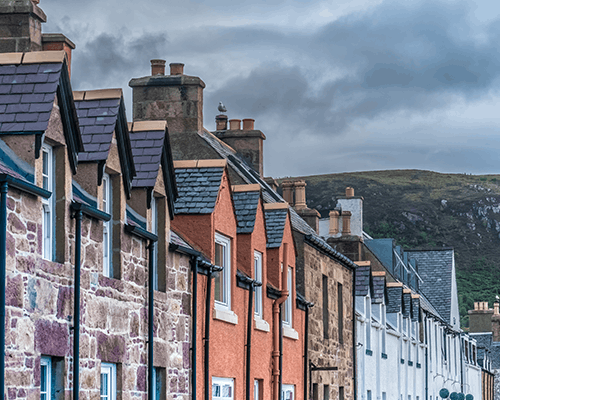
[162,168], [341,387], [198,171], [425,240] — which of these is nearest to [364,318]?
[341,387]

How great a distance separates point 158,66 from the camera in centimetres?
2158

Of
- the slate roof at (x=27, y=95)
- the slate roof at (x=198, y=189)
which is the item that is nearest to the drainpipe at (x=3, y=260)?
the slate roof at (x=27, y=95)

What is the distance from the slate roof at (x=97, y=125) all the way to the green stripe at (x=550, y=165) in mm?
7638

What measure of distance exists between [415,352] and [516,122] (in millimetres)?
34373

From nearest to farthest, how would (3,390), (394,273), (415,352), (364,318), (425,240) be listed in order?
(3,390)
(364,318)
(415,352)
(394,273)
(425,240)

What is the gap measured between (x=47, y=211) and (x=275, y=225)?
1053cm

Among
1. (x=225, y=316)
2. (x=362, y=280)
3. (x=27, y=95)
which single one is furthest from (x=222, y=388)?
(x=362, y=280)

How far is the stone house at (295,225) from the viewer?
20984 millimetres

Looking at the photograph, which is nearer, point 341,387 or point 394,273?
point 341,387

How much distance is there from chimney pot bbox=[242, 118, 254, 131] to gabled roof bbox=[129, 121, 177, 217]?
12748 millimetres

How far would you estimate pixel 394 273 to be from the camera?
3972cm

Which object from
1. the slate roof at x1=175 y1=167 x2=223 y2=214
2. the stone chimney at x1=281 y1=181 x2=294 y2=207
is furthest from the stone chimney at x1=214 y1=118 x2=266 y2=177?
the slate roof at x1=175 y1=167 x2=223 y2=214

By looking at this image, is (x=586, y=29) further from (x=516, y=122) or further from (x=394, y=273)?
(x=394, y=273)

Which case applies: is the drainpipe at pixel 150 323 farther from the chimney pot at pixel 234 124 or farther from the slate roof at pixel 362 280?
the slate roof at pixel 362 280
